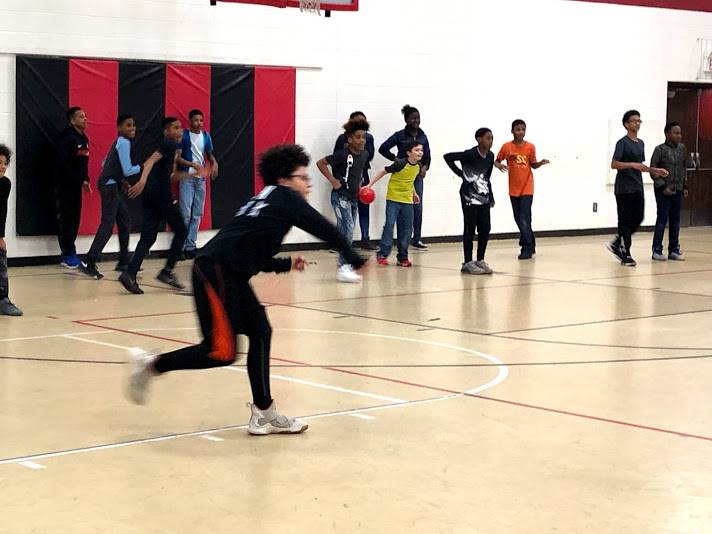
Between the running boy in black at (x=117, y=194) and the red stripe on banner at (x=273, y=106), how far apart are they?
3.39 meters

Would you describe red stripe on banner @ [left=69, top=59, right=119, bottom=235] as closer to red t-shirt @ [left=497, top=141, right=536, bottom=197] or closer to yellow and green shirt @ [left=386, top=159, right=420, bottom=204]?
yellow and green shirt @ [left=386, top=159, right=420, bottom=204]

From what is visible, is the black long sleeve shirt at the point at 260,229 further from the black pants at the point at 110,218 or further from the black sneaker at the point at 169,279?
the black pants at the point at 110,218

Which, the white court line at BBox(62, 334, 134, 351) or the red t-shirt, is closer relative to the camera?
the white court line at BBox(62, 334, 134, 351)

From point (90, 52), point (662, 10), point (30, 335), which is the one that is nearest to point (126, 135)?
point (90, 52)

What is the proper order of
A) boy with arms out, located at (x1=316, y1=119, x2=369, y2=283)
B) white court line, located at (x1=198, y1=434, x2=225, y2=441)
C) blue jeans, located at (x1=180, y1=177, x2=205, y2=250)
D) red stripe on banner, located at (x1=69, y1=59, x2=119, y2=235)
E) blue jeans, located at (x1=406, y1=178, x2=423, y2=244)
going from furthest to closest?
blue jeans, located at (x1=406, y1=178, x2=423, y2=244), blue jeans, located at (x1=180, y1=177, x2=205, y2=250), red stripe on banner, located at (x1=69, y1=59, x2=119, y2=235), boy with arms out, located at (x1=316, y1=119, x2=369, y2=283), white court line, located at (x1=198, y1=434, x2=225, y2=441)

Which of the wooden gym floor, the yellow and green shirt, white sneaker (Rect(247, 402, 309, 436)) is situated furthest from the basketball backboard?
white sneaker (Rect(247, 402, 309, 436))

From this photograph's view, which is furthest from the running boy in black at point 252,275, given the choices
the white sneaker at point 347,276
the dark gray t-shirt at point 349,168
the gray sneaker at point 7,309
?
the dark gray t-shirt at point 349,168

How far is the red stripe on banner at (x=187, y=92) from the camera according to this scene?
16.8 metres

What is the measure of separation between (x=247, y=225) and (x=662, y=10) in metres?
18.2

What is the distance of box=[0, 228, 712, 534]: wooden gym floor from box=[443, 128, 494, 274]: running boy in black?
97.9 inches

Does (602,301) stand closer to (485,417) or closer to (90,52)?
(485,417)

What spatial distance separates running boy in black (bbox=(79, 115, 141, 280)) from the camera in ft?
47.1

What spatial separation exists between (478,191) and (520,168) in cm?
262

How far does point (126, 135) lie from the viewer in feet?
47.8
